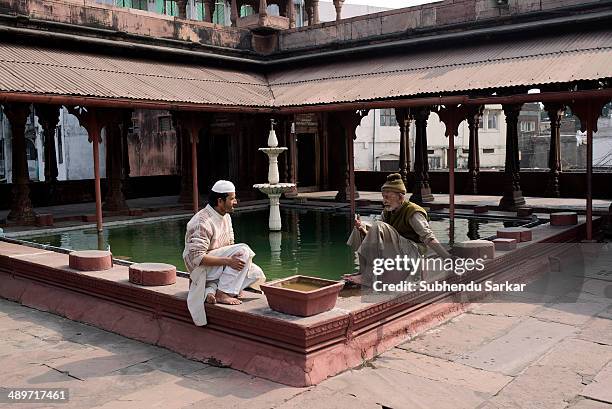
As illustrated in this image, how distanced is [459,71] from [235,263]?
924 centimetres

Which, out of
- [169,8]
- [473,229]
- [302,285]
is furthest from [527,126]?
[302,285]

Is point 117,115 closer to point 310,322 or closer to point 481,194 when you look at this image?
point 310,322

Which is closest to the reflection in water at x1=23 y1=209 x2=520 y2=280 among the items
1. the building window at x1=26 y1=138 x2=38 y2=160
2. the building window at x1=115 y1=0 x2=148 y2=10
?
the building window at x1=115 y1=0 x2=148 y2=10

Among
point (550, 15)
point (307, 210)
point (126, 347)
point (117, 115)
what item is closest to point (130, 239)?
point (117, 115)

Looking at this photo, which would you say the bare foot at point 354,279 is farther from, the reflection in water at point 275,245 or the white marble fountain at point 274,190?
the white marble fountain at point 274,190

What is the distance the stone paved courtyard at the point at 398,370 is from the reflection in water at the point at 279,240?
2541 mm

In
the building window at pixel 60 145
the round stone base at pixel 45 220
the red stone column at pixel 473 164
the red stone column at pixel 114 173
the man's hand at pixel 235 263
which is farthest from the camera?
the building window at pixel 60 145

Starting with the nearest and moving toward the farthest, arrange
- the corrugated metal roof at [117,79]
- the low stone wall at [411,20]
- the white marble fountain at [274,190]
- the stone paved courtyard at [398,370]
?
the stone paved courtyard at [398,370] < the corrugated metal roof at [117,79] < the white marble fountain at [274,190] < the low stone wall at [411,20]

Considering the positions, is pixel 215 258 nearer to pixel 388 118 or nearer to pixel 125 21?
pixel 125 21

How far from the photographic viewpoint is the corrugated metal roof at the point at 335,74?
11.1 meters

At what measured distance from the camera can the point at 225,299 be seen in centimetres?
528

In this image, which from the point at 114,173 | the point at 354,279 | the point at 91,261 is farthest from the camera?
the point at 114,173

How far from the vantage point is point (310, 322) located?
477 centimetres

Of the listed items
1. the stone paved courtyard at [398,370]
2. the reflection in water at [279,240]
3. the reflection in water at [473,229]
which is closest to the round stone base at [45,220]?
the reflection in water at [279,240]
